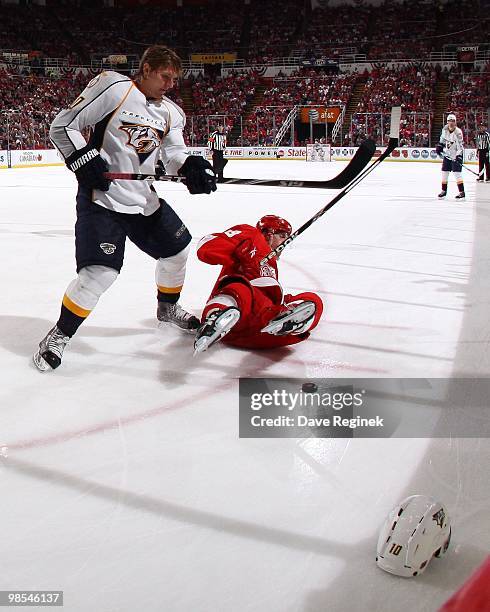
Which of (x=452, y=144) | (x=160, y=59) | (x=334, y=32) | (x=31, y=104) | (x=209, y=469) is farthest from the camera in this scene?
(x=334, y=32)

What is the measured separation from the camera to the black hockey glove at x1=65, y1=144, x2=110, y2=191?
2758 millimetres

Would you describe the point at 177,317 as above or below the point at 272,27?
below

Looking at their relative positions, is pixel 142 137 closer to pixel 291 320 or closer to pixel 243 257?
pixel 243 257

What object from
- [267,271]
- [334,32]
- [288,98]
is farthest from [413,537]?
[334,32]

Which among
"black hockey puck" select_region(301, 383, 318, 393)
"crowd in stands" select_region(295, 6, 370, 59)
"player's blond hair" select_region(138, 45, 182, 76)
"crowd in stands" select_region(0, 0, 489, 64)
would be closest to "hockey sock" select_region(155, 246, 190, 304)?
"player's blond hair" select_region(138, 45, 182, 76)

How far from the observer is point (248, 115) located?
93.4 feet

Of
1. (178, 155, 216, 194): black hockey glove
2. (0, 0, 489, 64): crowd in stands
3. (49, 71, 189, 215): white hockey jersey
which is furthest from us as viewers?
(0, 0, 489, 64): crowd in stands

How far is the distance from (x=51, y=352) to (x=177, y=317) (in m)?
0.76

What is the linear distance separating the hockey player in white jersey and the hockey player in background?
8.07 metres

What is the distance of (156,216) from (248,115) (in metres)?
26.4

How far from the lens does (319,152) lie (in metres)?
22.0

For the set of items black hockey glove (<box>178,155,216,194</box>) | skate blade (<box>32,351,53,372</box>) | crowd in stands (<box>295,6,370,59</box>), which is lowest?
skate blade (<box>32,351,53,372</box>)

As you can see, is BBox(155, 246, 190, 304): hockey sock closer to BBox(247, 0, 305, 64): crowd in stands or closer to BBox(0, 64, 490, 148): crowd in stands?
BBox(0, 64, 490, 148): crowd in stands

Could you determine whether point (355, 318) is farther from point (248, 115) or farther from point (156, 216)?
point (248, 115)
